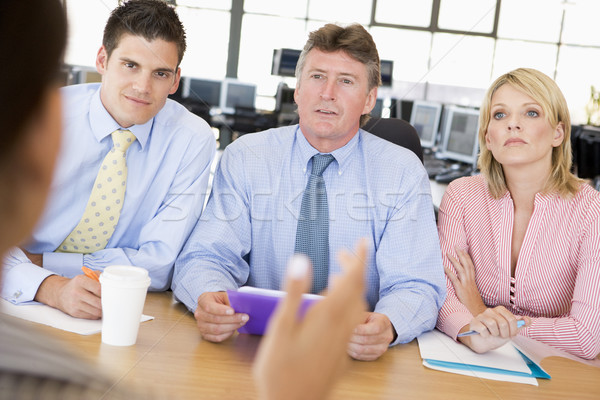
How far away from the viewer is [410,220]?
1.66 meters

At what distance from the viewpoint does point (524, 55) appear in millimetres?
10000

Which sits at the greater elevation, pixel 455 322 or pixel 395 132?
pixel 395 132

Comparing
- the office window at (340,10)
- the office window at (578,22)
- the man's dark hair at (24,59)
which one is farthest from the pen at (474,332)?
the office window at (578,22)

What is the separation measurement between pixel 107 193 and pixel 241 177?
365mm

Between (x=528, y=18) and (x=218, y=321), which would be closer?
(x=218, y=321)

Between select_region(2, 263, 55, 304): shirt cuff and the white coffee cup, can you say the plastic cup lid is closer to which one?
the white coffee cup

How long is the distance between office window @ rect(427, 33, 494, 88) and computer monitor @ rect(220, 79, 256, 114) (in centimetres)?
358

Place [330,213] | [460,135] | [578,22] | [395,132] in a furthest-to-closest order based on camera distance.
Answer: [578,22], [460,135], [395,132], [330,213]

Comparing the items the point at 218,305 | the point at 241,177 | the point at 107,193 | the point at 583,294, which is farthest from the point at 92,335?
the point at 583,294

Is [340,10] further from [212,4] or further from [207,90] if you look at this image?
[207,90]

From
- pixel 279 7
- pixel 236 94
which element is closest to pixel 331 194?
pixel 236 94

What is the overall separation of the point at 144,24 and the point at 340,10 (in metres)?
8.88

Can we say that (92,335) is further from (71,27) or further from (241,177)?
(71,27)

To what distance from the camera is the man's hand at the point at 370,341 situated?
121 centimetres
